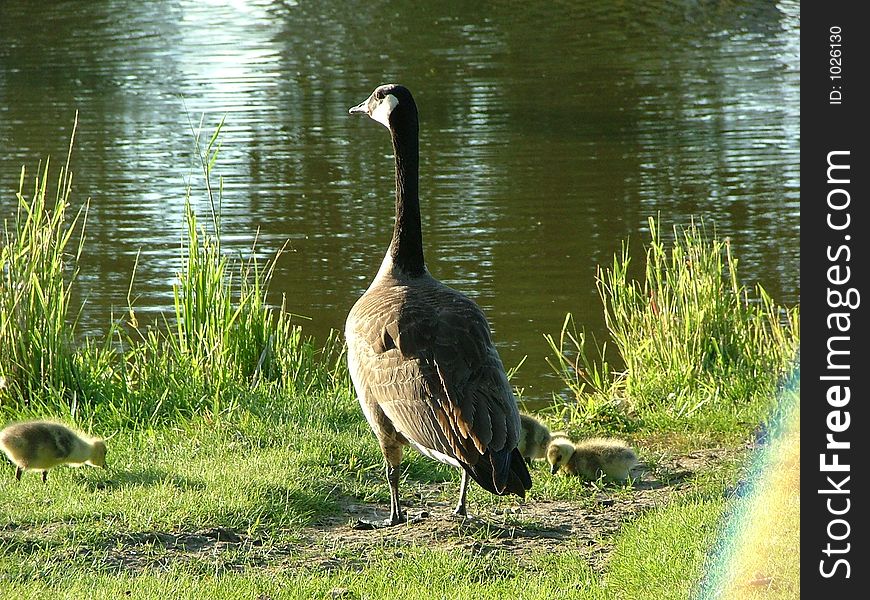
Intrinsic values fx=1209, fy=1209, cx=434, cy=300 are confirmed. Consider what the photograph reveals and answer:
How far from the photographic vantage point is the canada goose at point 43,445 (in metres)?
6.55

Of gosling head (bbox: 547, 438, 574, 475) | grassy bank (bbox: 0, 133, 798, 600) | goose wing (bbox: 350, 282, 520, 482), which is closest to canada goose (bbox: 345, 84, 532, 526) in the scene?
goose wing (bbox: 350, 282, 520, 482)

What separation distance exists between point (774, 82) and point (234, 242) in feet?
52.1

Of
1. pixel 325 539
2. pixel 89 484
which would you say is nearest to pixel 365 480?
pixel 325 539

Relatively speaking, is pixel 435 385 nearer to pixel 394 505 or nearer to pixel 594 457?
pixel 394 505

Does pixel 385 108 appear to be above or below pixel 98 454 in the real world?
above

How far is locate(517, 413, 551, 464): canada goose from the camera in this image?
23.6 ft

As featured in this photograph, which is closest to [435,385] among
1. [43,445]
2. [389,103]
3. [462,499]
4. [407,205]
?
[462,499]

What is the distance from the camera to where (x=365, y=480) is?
7.19 m

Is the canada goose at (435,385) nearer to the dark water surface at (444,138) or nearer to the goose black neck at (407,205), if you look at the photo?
the goose black neck at (407,205)

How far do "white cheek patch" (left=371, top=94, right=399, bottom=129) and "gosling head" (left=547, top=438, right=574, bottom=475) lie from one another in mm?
2172

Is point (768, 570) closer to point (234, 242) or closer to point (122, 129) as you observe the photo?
point (234, 242)

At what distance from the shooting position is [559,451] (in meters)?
7.05

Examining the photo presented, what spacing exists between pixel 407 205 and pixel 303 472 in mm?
1762
